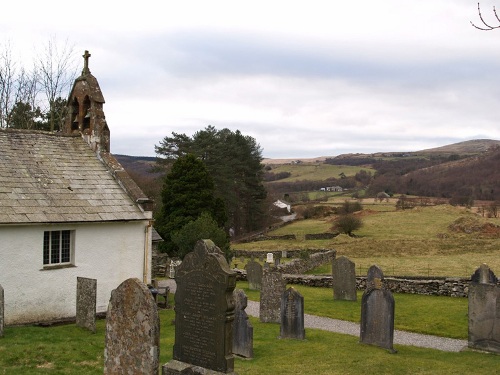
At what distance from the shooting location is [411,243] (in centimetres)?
4550

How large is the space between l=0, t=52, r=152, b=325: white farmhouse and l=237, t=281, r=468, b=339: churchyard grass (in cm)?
702

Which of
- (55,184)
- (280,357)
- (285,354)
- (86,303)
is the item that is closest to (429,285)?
(285,354)

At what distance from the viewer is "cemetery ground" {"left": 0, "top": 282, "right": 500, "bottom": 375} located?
37.4 ft

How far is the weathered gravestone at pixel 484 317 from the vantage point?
531 inches

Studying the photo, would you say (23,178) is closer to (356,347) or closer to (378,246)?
(356,347)

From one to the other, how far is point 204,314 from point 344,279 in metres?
13.5

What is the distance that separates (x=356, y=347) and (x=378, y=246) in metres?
30.9

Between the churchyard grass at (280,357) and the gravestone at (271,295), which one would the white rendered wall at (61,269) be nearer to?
the churchyard grass at (280,357)

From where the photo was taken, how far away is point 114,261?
1858cm

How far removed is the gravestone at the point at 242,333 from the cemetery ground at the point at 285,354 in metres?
0.31

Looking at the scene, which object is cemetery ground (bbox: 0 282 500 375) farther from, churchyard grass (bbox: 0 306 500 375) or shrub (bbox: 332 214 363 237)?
shrub (bbox: 332 214 363 237)

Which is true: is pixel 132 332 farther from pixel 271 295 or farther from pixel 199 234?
pixel 199 234

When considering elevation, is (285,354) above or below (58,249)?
below

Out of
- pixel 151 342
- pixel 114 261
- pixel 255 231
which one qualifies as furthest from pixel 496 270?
pixel 255 231
